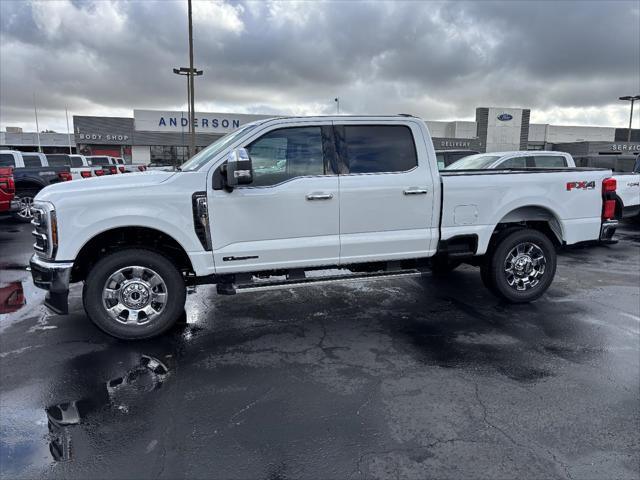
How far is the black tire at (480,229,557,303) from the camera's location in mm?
5668

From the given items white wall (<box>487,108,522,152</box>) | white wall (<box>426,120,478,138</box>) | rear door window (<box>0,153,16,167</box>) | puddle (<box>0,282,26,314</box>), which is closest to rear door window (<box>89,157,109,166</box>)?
rear door window (<box>0,153,16,167</box>)

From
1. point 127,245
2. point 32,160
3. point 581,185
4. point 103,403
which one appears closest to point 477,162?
point 581,185

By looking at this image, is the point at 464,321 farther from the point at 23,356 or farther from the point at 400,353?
the point at 23,356

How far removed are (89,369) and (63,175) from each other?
40.4 ft

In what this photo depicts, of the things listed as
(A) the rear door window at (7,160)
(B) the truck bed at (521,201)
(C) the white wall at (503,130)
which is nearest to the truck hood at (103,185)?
(B) the truck bed at (521,201)

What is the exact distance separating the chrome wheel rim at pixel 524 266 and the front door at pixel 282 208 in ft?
7.44

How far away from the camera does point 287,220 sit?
15.7 ft

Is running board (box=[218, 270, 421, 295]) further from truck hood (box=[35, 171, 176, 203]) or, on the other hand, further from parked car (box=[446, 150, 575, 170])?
parked car (box=[446, 150, 575, 170])

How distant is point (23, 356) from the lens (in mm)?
4344

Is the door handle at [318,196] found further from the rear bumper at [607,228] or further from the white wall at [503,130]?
the white wall at [503,130]

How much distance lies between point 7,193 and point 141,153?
40.2 metres

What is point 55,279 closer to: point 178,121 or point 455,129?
point 178,121

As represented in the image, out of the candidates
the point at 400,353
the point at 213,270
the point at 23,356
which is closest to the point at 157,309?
the point at 213,270

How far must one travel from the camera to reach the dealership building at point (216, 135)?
48312mm
